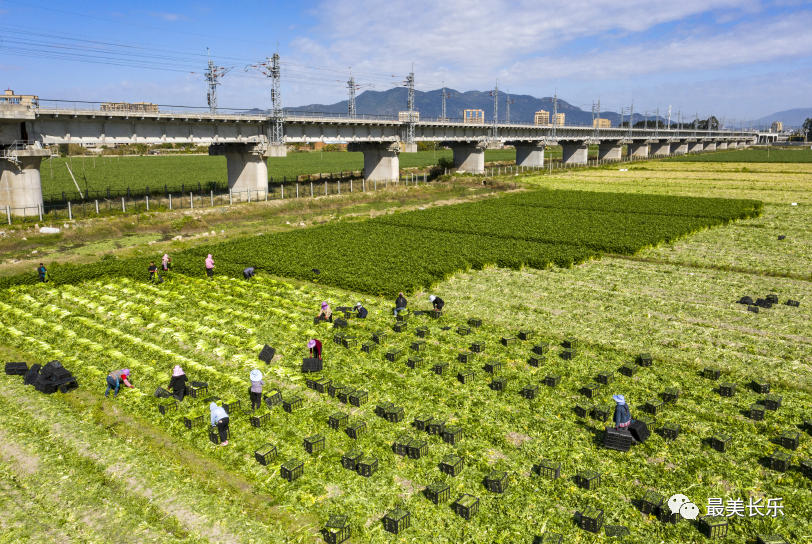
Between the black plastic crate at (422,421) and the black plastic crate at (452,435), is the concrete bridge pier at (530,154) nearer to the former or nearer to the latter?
the black plastic crate at (422,421)

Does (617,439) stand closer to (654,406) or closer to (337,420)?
(654,406)

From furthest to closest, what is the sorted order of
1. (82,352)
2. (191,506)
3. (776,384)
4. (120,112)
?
1. (120,112)
2. (82,352)
3. (776,384)
4. (191,506)

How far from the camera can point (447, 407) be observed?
18.4m

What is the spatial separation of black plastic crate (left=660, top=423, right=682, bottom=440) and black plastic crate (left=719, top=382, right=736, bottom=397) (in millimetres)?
3771

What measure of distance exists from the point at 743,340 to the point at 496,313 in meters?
10.7

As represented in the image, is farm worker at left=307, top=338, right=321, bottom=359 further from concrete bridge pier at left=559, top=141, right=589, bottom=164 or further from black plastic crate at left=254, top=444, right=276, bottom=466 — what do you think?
concrete bridge pier at left=559, top=141, right=589, bottom=164

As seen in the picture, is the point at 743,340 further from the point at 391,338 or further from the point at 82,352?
the point at 82,352

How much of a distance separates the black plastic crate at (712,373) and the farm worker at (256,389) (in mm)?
15739

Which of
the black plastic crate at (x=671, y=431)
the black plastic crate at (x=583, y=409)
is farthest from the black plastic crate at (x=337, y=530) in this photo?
the black plastic crate at (x=671, y=431)

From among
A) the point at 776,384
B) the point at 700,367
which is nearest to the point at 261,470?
the point at 700,367

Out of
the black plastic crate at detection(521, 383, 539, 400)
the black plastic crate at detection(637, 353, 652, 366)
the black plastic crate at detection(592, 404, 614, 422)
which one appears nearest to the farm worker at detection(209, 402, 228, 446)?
the black plastic crate at detection(521, 383, 539, 400)

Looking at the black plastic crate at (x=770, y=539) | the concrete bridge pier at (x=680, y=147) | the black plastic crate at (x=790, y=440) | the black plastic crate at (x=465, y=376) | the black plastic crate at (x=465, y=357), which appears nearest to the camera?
the black plastic crate at (x=770, y=539)

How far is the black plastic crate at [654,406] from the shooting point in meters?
17.7

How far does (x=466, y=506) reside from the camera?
42.1 ft
